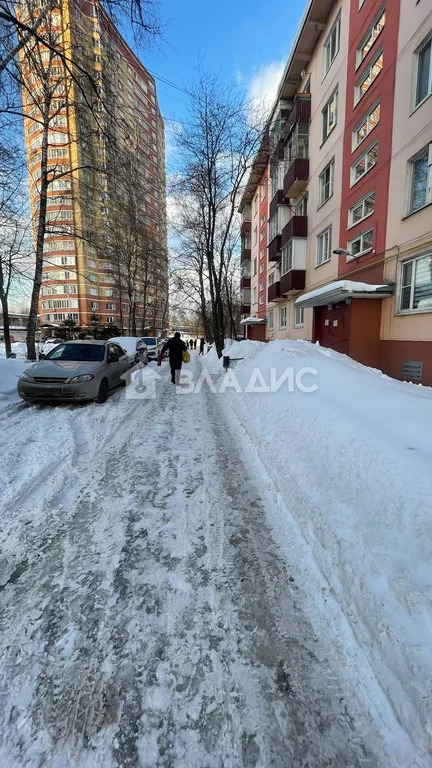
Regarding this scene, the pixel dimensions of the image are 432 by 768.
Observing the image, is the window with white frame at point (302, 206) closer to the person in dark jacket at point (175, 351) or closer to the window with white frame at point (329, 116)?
the window with white frame at point (329, 116)

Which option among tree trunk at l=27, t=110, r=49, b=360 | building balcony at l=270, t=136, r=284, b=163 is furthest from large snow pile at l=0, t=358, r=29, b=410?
building balcony at l=270, t=136, r=284, b=163

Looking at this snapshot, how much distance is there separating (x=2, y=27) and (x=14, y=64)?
31.2 inches

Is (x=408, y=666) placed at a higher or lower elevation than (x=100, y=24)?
lower

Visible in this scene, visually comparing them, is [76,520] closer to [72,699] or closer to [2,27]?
[72,699]

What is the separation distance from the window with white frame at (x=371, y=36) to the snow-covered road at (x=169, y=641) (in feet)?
53.0

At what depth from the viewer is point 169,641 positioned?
1896 millimetres

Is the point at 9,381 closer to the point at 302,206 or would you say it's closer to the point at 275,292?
the point at 275,292

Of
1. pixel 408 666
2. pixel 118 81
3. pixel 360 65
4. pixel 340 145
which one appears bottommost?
pixel 408 666

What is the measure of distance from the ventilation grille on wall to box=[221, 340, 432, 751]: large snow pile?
4664 millimetres

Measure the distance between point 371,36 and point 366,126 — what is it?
3.03 m

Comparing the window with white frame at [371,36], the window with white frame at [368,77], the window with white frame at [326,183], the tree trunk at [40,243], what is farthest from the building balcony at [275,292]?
the tree trunk at [40,243]

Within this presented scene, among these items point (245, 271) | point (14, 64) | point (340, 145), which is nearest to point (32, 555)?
point (14, 64)

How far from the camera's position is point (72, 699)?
1.59m

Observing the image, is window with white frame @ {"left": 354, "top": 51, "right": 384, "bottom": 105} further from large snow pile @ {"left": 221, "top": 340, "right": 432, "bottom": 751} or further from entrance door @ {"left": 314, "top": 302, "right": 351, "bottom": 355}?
large snow pile @ {"left": 221, "top": 340, "right": 432, "bottom": 751}
